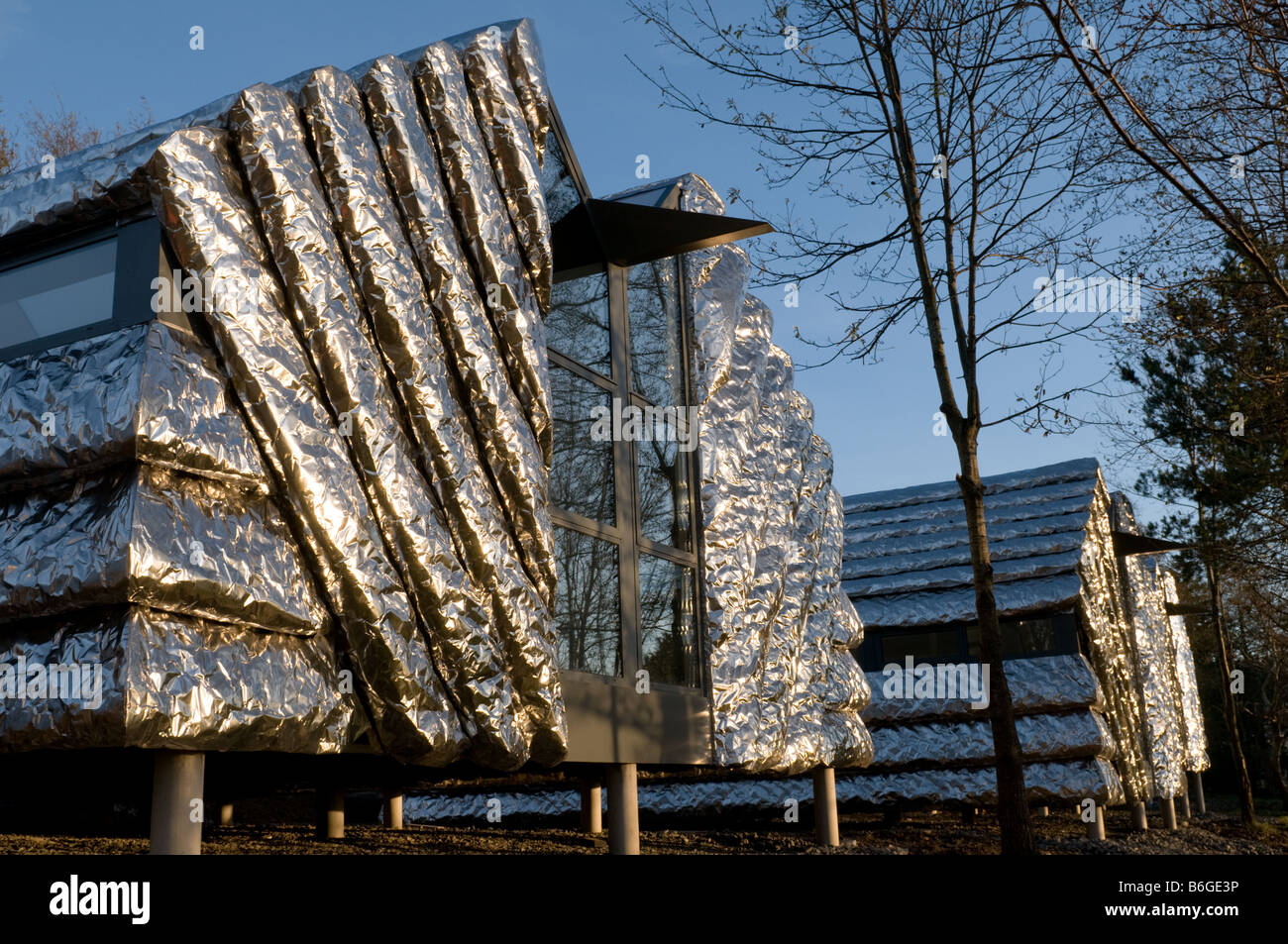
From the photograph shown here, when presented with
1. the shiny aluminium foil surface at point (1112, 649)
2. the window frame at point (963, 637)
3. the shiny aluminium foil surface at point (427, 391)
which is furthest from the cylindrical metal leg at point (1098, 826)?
the shiny aluminium foil surface at point (427, 391)

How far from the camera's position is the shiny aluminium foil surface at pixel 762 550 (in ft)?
33.8

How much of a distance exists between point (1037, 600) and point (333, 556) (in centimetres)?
1221

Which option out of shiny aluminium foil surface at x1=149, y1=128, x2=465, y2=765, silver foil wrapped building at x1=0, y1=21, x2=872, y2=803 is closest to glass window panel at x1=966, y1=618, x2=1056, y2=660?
silver foil wrapped building at x1=0, y1=21, x2=872, y2=803

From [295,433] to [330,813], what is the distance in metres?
6.14

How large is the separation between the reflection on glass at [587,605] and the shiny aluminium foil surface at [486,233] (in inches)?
34.7

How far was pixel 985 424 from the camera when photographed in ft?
33.3

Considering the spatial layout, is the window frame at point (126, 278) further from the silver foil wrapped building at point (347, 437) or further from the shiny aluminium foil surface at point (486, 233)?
the shiny aluminium foil surface at point (486, 233)

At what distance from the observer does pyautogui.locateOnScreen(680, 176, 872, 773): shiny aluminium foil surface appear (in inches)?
406

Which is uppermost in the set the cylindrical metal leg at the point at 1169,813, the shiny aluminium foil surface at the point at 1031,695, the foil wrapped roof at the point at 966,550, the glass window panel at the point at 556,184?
the glass window panel at the point at 556,184

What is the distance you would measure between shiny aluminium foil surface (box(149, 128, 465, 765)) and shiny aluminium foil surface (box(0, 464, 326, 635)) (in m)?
0.32

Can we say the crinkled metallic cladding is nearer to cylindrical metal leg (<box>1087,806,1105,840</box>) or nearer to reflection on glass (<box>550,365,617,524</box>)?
cylindrical metal leg (<box>1087,806,1105,840</box>)

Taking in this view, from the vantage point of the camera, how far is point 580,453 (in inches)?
341

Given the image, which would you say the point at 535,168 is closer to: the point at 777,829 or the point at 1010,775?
the point at 1010,775
